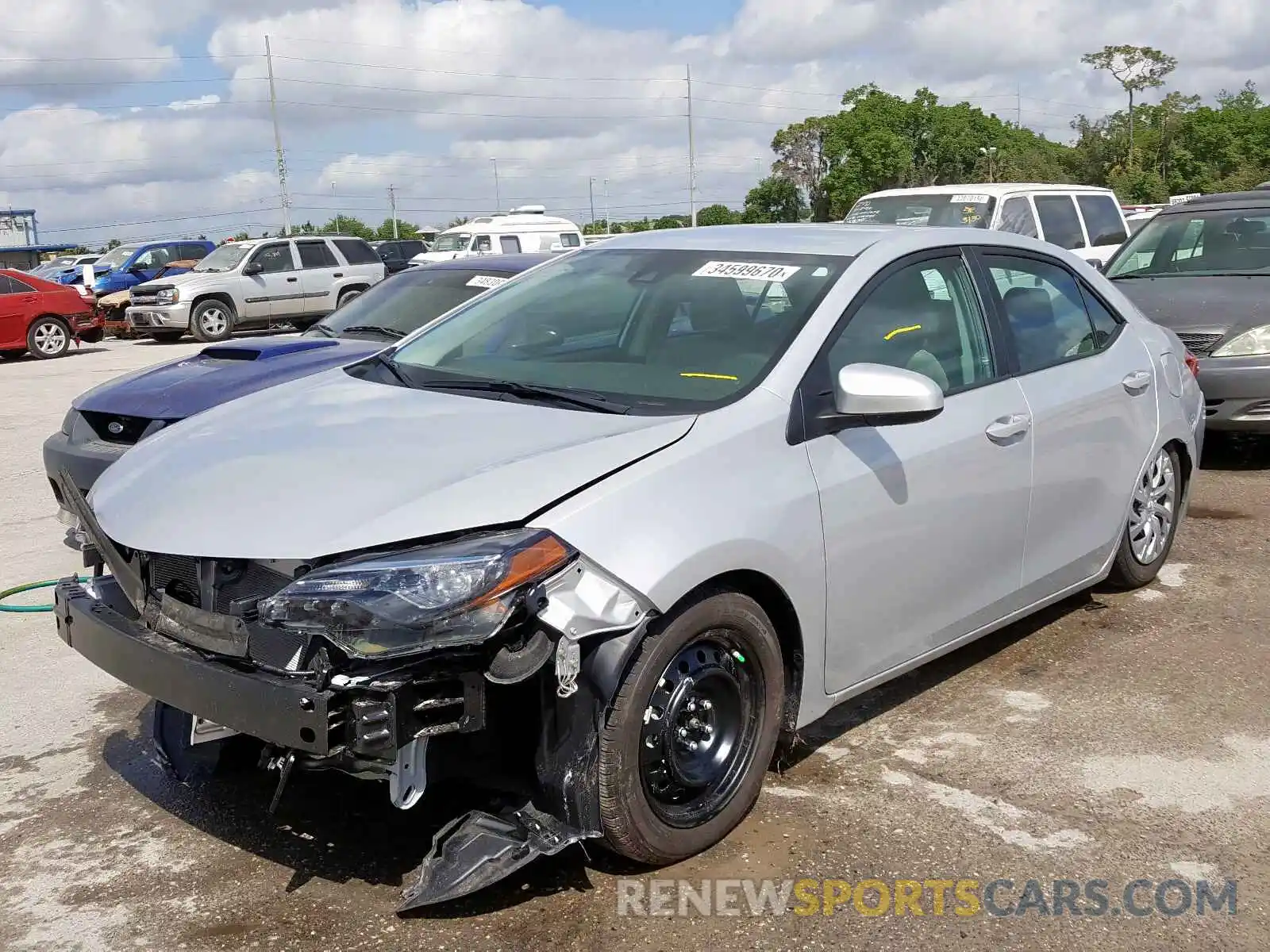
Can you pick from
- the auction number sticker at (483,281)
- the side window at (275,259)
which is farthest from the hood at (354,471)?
the side window at (275,259)

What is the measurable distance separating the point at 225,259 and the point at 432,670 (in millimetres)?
21245

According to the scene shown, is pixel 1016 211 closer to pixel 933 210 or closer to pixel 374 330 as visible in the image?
pixel 933 210

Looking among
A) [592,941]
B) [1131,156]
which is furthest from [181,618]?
[1131,156]

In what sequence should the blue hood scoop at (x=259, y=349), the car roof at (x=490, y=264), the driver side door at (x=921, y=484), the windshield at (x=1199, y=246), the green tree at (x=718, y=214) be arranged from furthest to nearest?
the green tree at (x=718, y=214) → the windshield at (x=1199, y=246) → the car roof at (x=490, y=264) → the blue hood scoop at (x=259, y=349) → the driver side door at (x=921, y=484)

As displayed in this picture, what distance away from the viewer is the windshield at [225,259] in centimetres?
2227

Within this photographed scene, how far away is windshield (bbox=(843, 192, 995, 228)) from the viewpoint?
1320 cm

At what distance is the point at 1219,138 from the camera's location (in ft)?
224

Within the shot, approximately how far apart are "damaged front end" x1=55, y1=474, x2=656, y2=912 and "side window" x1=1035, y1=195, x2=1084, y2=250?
11886mm

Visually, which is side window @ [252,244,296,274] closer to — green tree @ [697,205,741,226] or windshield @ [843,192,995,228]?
windshield @ [843,192,995,228]

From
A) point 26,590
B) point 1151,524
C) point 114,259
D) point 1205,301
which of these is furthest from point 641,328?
point 114,259

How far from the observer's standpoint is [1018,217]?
13.4 metres

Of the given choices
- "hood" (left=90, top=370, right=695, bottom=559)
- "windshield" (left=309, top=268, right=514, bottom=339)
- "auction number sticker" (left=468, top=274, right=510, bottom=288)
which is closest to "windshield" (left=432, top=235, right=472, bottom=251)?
"windshield" (left=309, top=268, right=514, bottom=339)

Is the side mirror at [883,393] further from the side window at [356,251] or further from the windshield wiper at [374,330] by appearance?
the side window at [356,251]

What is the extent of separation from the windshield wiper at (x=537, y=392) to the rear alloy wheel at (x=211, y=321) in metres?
18.5
